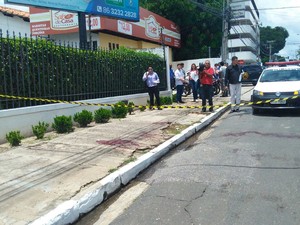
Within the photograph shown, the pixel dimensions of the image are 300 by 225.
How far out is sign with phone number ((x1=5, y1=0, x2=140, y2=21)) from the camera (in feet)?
36.7

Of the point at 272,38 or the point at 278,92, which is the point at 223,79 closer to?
the point at 278,92

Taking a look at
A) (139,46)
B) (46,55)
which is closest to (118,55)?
(46,55)

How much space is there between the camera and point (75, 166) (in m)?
5.98

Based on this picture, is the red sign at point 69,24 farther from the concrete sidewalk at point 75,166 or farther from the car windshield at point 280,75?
the concrete sidewalk at point 75,166

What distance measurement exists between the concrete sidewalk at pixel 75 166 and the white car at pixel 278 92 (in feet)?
8.10

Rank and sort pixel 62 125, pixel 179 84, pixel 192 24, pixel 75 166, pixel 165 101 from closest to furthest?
pixel 75 166 → pixel 62 125 → pixel 165 101 → pixel 179 84 → pixel 192 24

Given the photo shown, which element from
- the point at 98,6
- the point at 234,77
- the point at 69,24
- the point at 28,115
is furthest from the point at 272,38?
the point at 28,115

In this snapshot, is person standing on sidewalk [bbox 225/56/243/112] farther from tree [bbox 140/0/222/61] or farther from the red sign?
tree [bbox 140/0/222/61]

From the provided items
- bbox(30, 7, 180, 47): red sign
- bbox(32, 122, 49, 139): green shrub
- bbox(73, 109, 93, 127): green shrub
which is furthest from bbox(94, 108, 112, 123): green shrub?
bbox(30, 7, 180, 47): red sign

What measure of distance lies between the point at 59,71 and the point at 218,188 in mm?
6343

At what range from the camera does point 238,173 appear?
573 cm

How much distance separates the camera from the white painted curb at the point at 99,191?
4020mm

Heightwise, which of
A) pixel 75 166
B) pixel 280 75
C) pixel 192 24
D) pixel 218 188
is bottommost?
pixel 218 188

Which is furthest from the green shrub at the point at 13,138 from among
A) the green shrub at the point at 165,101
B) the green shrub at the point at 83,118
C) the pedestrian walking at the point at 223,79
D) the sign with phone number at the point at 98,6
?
the pedestrian walking at the point at 223,79
